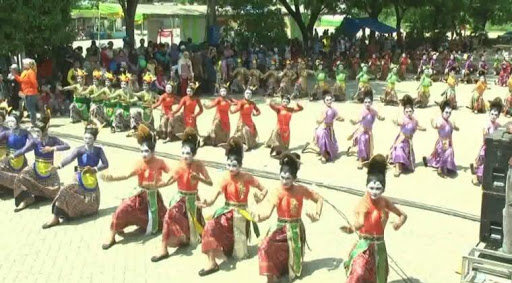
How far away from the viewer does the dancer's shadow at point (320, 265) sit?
7215mm

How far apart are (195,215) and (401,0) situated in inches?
1089

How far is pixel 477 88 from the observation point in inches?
704

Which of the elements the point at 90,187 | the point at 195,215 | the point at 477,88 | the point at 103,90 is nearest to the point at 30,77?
the point at 103,90

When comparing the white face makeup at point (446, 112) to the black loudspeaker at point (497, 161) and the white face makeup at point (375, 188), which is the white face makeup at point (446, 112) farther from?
the white face makeup at point (375, 188)

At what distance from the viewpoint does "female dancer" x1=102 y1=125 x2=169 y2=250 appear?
25.4ft

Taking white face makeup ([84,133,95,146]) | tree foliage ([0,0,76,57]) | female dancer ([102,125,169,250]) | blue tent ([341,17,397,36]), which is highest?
blue tent ([341,17,397,36])

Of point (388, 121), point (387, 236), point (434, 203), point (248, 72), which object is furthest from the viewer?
point (248, 72)

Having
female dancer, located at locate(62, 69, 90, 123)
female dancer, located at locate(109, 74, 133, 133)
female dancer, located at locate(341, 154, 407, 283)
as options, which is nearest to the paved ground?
female dancer, located at locate(341, 154, 407, 283)

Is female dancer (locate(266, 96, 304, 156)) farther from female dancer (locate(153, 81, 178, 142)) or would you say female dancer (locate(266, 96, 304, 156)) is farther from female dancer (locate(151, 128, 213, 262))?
female dancer (locate(151, 128, 213, 262))

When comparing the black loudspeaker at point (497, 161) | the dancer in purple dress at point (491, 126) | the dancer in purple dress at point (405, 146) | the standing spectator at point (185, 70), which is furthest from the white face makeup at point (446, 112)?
the standing spectator at point (185, 70)

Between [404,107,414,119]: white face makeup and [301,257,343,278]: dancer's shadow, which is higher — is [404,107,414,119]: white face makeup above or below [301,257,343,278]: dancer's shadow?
above

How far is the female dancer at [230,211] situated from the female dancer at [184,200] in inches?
13.1

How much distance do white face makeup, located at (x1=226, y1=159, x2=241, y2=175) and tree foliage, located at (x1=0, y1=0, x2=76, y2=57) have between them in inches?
443

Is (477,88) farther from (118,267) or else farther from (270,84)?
(118,267)
